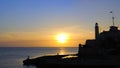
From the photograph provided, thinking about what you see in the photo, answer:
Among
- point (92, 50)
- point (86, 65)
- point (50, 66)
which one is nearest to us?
point (86, 65)

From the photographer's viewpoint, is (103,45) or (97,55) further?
(103,45)

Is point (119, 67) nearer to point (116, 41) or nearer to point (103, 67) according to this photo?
point (103, 67)

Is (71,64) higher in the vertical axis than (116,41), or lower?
lower

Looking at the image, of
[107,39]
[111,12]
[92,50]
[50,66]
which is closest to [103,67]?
[50,66]

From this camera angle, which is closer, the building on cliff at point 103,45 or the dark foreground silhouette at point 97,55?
the dark foreground silhouette at point 97,55

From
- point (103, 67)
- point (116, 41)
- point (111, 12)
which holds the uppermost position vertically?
point (111, 12)

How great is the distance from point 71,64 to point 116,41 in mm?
20094

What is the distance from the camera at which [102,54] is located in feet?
201

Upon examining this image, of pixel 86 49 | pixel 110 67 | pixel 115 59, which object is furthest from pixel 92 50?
pixel 110 67

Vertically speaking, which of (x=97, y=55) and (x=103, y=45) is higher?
(x=103, y=45)

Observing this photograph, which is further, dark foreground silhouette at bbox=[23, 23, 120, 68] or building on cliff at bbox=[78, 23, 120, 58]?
building on cliff at bbox=[78, 23, 120, 58]

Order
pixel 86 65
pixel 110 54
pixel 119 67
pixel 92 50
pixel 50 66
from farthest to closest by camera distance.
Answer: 1. pixel 92 50
2. pixel 110 54
3. pixel 50 66
4. pixel 86 65
5. pixel 119 67

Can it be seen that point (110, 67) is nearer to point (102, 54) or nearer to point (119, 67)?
point (119, 67)

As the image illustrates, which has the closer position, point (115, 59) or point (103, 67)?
point (103, 67)
